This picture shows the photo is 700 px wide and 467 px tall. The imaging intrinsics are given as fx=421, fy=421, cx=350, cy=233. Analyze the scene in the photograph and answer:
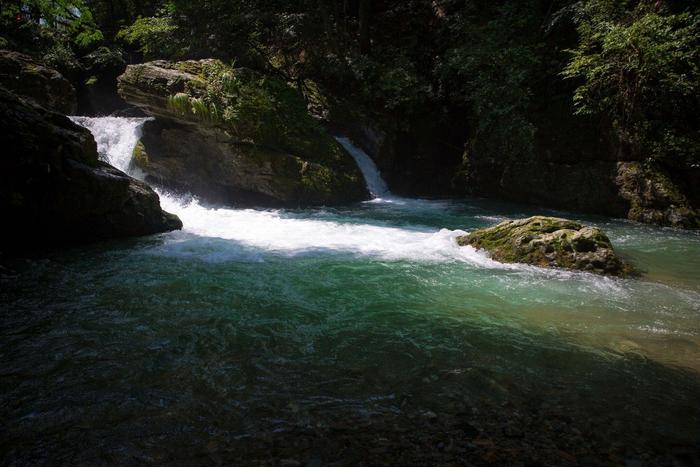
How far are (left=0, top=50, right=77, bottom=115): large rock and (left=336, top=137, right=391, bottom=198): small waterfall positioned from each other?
9.20 metres

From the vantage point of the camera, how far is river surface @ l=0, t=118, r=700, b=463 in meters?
3.04

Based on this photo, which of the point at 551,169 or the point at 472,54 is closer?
the point at 551,169

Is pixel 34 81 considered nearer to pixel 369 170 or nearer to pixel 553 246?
pixel 369 170

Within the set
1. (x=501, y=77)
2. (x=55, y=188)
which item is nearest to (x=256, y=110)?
(x=55, y=188)

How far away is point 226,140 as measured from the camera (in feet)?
40.2

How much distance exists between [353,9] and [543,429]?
21590 mm

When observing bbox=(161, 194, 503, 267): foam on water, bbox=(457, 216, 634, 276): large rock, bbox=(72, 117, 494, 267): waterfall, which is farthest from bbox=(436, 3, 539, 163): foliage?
bbox=(457, 216, 634, 276): large rock

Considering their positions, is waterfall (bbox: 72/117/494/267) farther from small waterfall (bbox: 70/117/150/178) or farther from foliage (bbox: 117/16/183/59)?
foliage (bbox: 117/16/183/59)

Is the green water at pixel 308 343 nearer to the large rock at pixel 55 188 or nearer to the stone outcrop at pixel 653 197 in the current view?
the large rock at pixel 55 188

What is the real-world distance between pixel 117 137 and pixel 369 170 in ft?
27.3

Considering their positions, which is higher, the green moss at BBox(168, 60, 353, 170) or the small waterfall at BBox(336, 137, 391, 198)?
the green moss at BBox(168, 60, 353, 170)

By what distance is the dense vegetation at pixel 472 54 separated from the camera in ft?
35.7

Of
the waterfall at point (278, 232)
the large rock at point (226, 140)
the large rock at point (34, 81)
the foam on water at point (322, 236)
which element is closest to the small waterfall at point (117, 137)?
the waterfall at point (278, 232)

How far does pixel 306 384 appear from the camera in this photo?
3.46 metres
